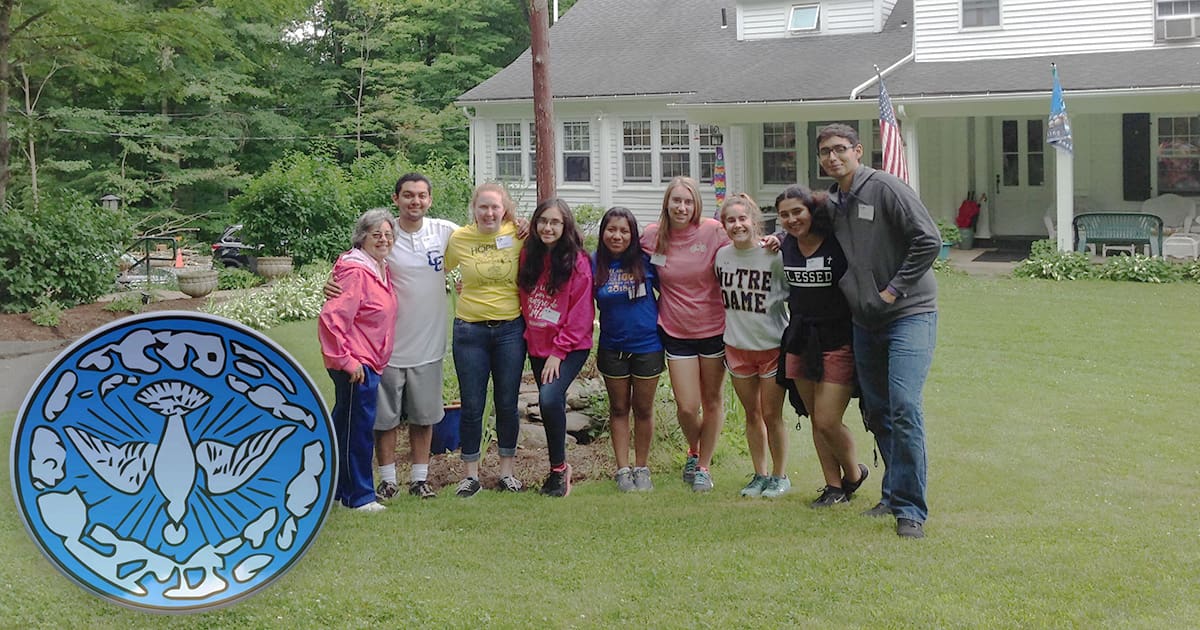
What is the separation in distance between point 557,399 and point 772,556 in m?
1.57

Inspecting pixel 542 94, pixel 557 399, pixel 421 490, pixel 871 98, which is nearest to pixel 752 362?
pixel 557 399

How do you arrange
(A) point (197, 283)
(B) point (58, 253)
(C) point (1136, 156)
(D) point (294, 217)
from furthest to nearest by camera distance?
(C) point (1136, 156) → (D) point (294, 217) → (A) point (197, 283) → (B) point (58, 253)

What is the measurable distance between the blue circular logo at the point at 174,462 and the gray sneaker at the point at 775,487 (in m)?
2.68

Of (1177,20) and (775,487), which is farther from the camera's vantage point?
(1177,20)

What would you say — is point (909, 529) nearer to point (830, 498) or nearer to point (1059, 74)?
point (830, 498)

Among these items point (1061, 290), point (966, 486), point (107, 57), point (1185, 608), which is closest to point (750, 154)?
point (1061, 290)

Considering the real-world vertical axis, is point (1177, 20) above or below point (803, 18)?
below

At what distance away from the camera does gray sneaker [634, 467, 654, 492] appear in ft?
20.7

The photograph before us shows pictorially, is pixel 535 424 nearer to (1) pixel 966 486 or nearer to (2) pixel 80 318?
(1) pixel 966 486

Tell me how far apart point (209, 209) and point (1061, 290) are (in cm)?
2664

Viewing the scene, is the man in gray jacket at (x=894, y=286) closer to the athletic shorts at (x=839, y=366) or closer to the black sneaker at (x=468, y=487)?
the athletic shorts at (x=839, y=366)

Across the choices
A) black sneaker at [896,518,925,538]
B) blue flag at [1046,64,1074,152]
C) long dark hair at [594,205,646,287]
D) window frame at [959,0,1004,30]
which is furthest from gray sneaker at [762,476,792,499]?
window frame at [959,0,1004,30]

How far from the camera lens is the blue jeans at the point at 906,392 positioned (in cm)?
518

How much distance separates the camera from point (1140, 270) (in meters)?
15.9
